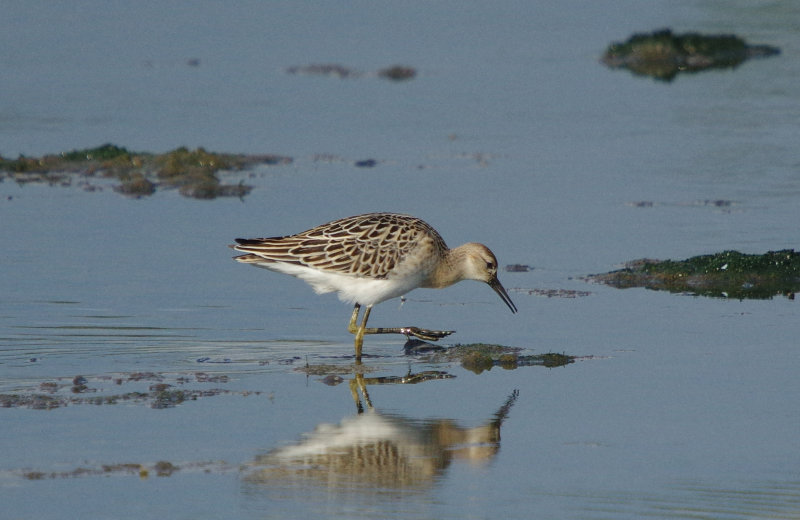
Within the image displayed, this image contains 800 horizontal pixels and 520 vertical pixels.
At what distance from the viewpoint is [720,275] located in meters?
14.0

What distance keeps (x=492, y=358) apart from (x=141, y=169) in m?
9.40

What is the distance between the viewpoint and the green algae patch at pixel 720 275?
13859 mm

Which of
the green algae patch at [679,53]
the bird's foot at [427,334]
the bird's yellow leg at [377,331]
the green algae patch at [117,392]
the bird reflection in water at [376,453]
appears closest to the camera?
the bird reflection in water at [376,453]

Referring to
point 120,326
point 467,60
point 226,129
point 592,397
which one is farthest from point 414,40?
point 592,397

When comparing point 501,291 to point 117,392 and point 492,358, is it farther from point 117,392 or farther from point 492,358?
point 117,392

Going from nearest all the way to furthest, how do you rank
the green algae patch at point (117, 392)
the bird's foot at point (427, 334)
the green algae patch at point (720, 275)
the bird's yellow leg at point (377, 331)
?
1. the green algae patch at point (117, 392)
2. the bird's yellow leg at point (377, 331)
3. the bird's foot at point (427, 334)
4. the green algae patch at point (720, 275)

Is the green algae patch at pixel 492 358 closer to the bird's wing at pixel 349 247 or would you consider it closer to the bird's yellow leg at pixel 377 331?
the bird's yellow leg at pixel 377 331

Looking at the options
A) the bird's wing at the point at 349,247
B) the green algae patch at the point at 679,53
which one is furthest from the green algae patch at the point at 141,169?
the green algae patch at the point at 679,53

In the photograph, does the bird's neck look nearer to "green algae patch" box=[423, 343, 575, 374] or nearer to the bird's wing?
the bird's wing

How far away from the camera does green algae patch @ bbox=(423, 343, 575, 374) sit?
1125cm

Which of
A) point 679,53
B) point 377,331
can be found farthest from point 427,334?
point 679,53

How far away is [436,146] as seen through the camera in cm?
2109

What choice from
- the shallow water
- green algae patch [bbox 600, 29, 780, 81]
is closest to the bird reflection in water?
the shallow water

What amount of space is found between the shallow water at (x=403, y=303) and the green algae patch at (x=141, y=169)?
350mm
